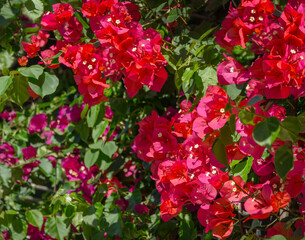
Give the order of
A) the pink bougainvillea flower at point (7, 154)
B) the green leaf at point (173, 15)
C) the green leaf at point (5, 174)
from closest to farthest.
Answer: the green leaf at point (173, 15) < the green leaf at point (5, 174) < the pink bougainvillea flower at point (7, 154)

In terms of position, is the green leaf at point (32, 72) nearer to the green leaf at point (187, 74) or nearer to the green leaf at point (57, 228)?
the green leaf at point (187, 74)

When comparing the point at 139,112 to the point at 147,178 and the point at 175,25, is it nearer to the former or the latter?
the point at 147,178

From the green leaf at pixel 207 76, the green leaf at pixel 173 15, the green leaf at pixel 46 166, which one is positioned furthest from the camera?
the green leaf at pixel 46 166

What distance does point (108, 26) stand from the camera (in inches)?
38.7

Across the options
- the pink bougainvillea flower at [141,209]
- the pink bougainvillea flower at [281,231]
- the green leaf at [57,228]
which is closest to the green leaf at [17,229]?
the green leaf at [57,228]

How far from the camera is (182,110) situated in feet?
3.78

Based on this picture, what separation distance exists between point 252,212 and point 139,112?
0.80 meters

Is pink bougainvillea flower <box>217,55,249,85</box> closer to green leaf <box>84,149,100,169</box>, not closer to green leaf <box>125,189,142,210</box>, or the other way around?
green leaf <box>125,189,142,210</box>

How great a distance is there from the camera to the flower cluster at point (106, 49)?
100cm

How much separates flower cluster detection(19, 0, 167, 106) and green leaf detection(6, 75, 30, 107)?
0.26 ft

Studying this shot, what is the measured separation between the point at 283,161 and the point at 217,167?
0.24 m

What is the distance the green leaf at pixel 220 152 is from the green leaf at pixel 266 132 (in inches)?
6.8

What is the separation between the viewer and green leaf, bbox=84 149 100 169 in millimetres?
1524

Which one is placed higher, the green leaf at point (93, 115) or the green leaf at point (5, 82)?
the green leaf at point (5, 82)
